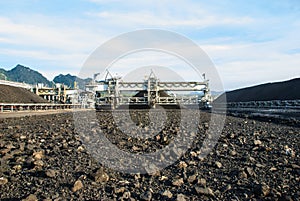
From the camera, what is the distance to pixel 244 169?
711 cm

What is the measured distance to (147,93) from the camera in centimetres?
5797

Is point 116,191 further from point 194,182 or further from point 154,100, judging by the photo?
point 154,100

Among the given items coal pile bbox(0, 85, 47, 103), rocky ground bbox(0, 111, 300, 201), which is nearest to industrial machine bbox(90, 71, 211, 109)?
coal pile bbox(0, 85, 47, 103)

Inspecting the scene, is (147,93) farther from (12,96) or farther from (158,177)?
(158,177)

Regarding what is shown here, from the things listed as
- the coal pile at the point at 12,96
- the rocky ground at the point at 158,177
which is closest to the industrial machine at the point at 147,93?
the coal pile at the point at 12,96

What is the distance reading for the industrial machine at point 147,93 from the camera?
183 ft

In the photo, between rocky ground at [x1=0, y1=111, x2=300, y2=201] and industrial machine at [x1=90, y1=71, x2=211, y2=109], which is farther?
industrial machine at [x1=90, y1=71, x2=211, y2=109]

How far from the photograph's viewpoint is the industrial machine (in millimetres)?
55750

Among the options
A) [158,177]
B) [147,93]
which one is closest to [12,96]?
[147,93]

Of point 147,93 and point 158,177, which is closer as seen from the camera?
point 158,177

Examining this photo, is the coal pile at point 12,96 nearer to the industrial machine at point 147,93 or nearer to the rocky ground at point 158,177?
the industrial machine at point 147,93

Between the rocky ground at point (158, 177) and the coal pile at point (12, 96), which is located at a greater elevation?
the coal pile at point (12, 96)

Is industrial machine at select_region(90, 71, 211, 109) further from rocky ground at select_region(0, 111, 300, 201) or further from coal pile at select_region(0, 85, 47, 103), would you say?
rocky ground at select_region(0, 111, 300, 201)

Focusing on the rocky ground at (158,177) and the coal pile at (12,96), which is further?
the coal pile at (12,96)
